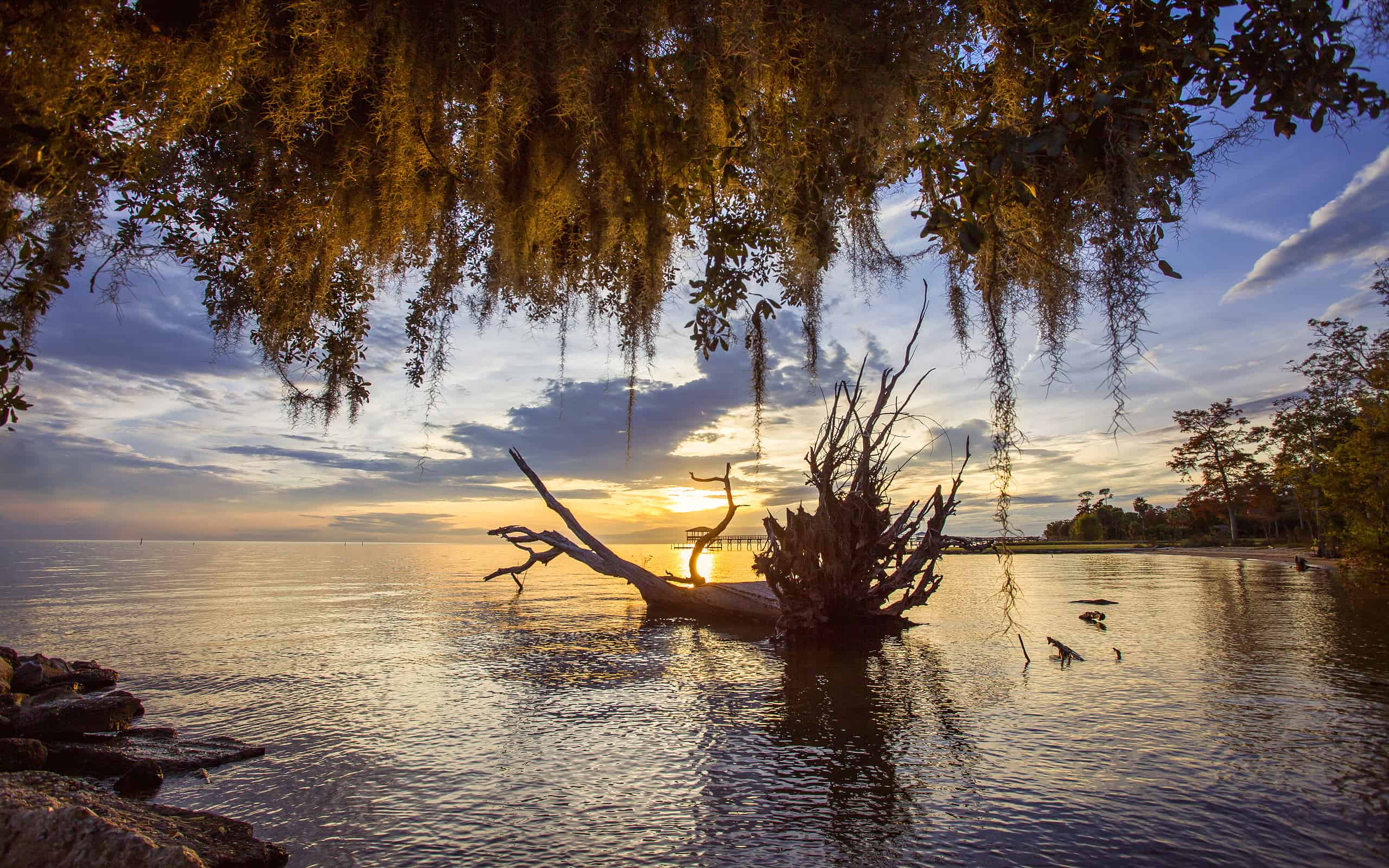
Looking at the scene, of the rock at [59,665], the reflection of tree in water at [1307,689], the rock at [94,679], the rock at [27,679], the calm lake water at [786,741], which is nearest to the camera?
the calm lake water at [786,741]

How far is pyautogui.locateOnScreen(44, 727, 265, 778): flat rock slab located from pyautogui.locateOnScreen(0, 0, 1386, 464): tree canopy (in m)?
4.96

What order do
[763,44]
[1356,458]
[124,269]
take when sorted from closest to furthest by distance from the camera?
[763,44]
[124,269]
[1356,458]

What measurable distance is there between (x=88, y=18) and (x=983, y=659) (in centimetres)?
1258

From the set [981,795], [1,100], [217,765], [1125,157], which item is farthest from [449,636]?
[1125,157]

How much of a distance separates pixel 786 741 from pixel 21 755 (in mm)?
6874

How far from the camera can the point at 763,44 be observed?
2727mm

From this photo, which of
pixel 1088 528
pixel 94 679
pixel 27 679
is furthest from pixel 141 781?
pixel 1088 528

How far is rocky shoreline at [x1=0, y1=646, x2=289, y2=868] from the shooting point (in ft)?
11.4

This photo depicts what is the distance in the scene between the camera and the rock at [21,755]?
219 inches

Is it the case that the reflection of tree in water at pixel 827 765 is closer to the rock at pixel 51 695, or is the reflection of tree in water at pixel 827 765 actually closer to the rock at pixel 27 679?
the rock at pixel 51 695

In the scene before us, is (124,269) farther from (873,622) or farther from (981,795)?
(873,622)

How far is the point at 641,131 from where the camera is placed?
3186mm

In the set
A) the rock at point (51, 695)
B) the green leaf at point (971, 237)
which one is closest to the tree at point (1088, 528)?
the rock at point (51, 695)

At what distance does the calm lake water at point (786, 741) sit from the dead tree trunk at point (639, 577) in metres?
0.97
